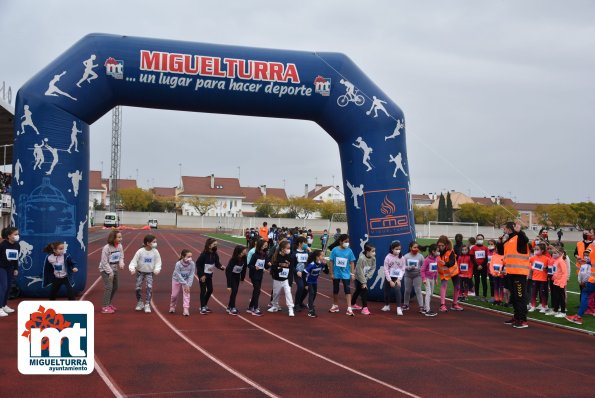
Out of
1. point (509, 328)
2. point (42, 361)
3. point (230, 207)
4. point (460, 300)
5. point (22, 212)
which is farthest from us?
point (230, 207)

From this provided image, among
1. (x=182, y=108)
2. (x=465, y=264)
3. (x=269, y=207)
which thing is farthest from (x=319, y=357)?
(x=269, y=207)

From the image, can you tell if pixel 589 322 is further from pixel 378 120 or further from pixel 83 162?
pixel 83 162

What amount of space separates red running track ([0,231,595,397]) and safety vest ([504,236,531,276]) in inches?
45.8

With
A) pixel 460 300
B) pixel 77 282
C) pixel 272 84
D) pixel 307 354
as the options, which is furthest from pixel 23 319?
pixel 460 300

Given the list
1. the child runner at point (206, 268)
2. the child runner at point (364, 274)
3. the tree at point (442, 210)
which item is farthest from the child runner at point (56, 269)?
the tree at point (442, 210)

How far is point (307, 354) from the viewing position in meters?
8.88

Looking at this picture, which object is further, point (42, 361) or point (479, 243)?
point (479, 243)

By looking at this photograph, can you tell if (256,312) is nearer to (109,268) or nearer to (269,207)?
(109,268)

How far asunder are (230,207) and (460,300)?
319 feet

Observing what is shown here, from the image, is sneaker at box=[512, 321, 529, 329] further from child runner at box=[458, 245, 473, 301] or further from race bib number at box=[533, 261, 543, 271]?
child runner at box=[458, 245, 473, 301]

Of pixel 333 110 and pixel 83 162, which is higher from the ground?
pixel 333 110

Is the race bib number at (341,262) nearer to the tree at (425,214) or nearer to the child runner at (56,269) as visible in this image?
the child runner at (56,269)

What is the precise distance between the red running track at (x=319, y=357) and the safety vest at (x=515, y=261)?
1.16 metres

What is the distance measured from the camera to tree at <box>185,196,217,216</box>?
98.4 metres
